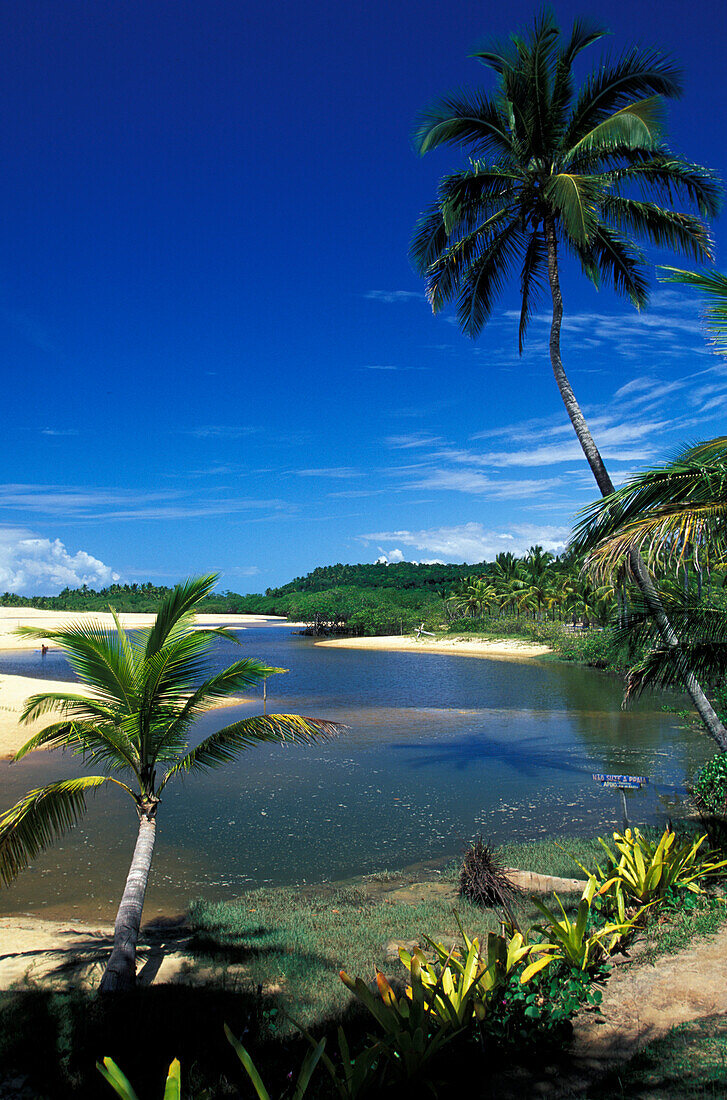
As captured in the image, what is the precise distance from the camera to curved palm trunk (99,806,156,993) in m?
6.17

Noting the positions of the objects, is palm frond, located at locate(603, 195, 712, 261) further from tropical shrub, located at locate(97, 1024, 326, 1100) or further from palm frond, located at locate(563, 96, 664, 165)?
tropical shrub, located at locate(97, 1024, 326, 1100)

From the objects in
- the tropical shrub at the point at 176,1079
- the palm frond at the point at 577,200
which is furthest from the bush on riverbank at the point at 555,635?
the tropical shrub at the point at 176,1079

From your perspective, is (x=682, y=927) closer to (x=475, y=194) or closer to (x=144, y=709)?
(x=144, y=709)

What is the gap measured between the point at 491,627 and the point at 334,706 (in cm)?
3960

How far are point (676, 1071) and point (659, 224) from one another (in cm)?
1180

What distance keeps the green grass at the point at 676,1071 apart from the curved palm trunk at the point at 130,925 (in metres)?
4.38

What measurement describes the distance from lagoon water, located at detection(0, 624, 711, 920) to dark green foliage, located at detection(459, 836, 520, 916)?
2.47m

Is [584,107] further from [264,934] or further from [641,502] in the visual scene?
[264,934]

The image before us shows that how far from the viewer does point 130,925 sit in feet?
21.9

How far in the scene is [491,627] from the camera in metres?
66.9

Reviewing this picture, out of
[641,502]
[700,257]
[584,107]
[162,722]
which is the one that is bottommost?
[162,722]

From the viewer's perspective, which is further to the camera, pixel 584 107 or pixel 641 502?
→ pixel 584 107

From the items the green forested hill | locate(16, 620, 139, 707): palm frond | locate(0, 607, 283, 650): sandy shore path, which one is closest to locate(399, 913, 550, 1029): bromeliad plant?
locate(16, 620, 139, 707): palm frond

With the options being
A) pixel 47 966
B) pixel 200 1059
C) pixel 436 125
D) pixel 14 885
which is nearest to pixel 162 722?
pixel 47 966
